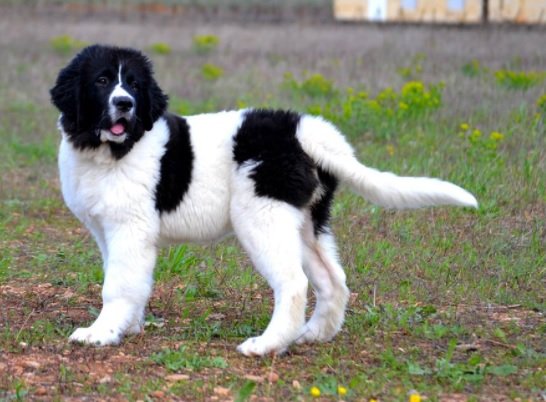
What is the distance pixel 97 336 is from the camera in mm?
5371

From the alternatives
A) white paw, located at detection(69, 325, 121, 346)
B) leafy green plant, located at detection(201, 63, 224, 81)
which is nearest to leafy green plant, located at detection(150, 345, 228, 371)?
white paw, located at detection(69, 325, 121, 346)

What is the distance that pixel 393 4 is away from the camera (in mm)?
24188

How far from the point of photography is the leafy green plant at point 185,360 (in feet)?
16.5

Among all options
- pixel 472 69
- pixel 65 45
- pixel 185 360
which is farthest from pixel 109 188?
pixel 65 45

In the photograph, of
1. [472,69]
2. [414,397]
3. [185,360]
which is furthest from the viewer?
[472,69]

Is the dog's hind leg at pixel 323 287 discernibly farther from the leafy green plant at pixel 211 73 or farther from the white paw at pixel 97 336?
the leafy green plant at pixel 211 73

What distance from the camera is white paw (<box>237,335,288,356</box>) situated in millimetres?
5195

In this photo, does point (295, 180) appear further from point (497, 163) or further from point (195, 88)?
point (195, 88)

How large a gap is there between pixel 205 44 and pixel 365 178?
45.2 ft

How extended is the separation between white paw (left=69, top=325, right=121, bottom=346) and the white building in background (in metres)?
17.7

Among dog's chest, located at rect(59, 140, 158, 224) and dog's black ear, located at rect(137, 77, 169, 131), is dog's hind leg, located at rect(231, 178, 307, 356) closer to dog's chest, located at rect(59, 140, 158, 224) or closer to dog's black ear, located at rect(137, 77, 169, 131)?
dog's chest, located at rect(59, 140, 158, 224)

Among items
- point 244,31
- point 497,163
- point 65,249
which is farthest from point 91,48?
point 244,31

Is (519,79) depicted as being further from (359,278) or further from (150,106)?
(150,106)

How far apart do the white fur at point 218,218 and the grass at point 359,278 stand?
0.18 m
